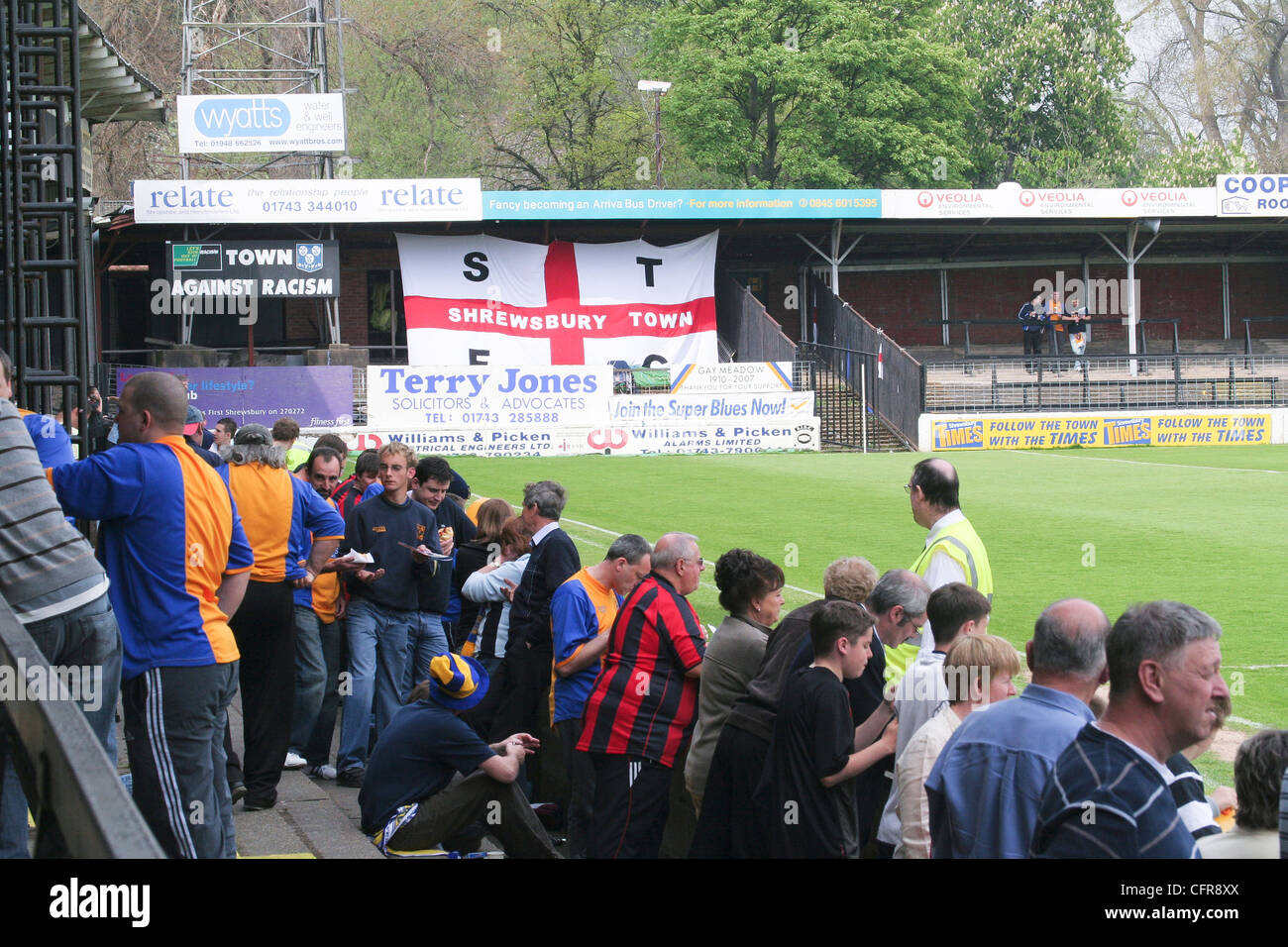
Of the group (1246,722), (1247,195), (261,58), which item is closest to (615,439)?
(1247,195)

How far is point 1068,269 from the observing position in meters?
38.7

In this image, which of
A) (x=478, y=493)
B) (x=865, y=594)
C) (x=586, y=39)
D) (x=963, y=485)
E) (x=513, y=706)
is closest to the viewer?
(x=865, y=594)

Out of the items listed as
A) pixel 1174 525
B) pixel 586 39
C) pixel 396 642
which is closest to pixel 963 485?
pixel 1174 525

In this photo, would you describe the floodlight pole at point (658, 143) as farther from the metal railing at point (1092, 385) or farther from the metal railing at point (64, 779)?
the metal railing at point (64, 779)

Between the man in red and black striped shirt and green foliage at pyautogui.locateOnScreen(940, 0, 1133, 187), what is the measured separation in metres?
51.4

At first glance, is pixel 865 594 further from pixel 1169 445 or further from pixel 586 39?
pixel 586 39

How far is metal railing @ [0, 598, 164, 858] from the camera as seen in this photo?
7.68 ft

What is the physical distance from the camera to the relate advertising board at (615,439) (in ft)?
91.8

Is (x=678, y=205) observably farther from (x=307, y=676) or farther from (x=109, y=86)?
(x=307, y=676)

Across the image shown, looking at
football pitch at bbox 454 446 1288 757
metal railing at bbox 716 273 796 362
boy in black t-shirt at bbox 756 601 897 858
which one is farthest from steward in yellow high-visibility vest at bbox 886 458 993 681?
metal railing at bbox 716 273 796 362

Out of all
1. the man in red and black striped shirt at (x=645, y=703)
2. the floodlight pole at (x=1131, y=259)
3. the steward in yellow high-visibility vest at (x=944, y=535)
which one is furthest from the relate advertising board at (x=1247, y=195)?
the man in red and black striped shirt at (x=645, y=703)

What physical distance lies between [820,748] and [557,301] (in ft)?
97.5
